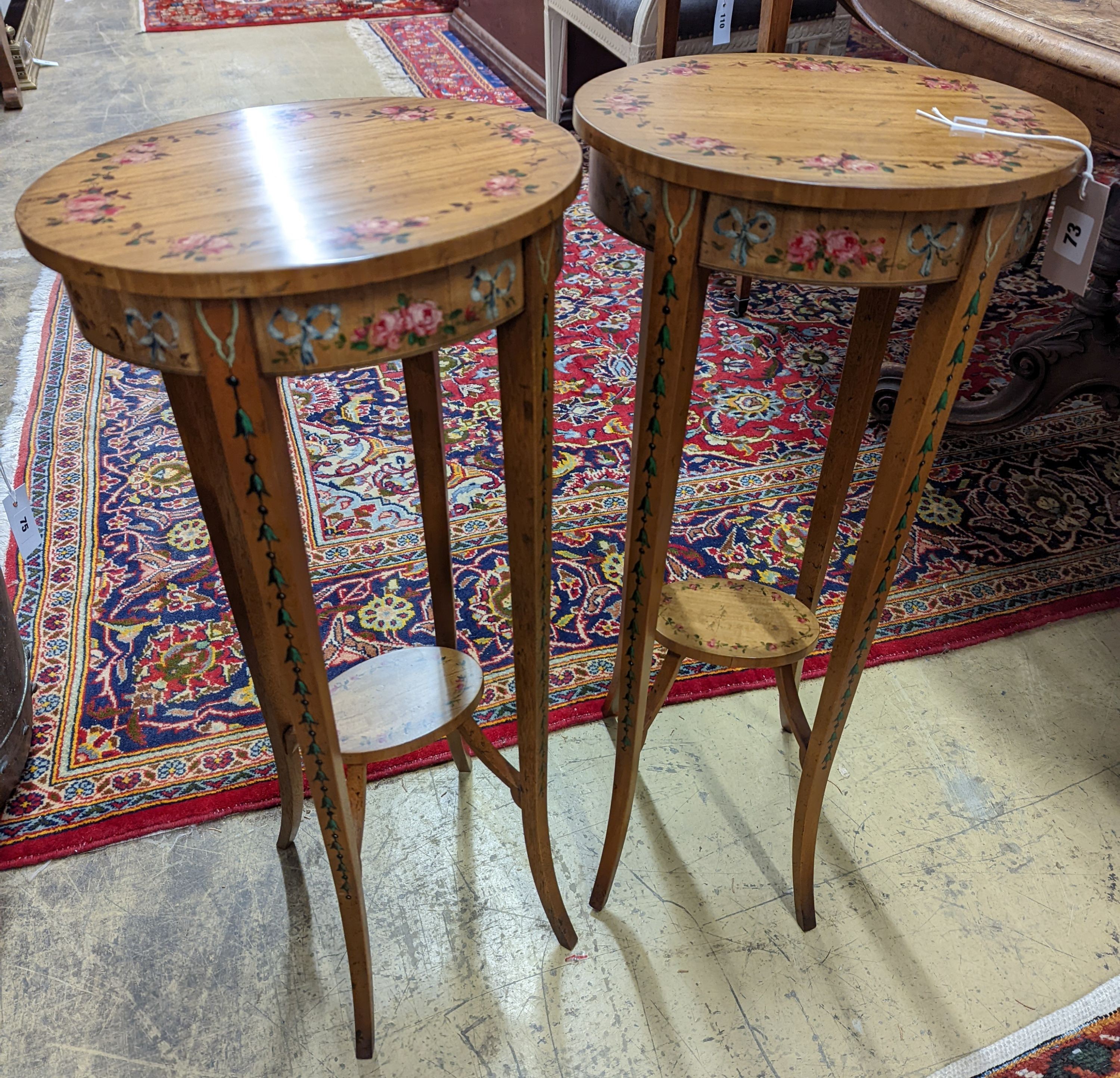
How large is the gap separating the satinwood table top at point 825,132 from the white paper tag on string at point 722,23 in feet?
5.00

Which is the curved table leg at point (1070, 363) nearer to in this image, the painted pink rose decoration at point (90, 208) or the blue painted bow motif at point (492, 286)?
the blue painted bow motif at point (492, 286)

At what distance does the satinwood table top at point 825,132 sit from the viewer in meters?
0.97

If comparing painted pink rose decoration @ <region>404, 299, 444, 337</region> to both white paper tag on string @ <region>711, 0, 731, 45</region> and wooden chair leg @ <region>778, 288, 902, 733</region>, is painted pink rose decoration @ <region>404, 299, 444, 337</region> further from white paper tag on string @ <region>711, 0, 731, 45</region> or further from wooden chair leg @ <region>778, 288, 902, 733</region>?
white paper tag on string @ <region>711, 0, 731, 45</region>

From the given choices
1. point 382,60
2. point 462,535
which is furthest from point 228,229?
point 382,60

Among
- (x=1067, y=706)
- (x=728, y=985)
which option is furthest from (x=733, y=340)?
(x=728, y=985)

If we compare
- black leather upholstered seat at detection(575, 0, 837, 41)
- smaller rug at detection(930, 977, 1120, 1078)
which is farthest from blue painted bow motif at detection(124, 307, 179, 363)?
black leather upholstered seat at detection(575, 0, 837, 41)

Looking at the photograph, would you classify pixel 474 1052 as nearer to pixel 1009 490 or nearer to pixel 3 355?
pixel 1009 490

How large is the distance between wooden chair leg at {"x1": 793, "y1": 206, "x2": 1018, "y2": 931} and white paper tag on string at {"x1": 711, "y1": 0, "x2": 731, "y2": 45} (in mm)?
1989

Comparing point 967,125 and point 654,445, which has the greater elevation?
point 967,125

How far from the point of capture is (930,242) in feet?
3.28

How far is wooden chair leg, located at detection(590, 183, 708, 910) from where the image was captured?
1053 mm

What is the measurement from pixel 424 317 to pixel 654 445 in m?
0.40

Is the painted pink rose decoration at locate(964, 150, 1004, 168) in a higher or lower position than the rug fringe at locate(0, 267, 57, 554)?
higher

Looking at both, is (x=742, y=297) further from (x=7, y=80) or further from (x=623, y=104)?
(x=7, y=80)
